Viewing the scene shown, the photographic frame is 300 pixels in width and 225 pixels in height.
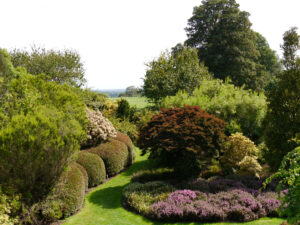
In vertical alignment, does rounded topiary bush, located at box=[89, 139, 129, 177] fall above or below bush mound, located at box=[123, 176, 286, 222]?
above

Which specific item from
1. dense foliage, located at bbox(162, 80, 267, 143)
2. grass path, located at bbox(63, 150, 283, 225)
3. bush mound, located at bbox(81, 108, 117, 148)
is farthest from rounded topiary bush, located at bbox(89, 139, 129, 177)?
dense foliage, located at bbox(162, 80, 267, 143)

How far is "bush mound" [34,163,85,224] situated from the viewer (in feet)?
27.2

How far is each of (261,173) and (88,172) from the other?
7635mm

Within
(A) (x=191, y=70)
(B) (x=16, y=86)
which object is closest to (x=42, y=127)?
(B) (x=16, y=86)

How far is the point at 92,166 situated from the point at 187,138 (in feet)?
14.4

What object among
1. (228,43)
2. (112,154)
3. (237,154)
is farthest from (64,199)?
(228,43)

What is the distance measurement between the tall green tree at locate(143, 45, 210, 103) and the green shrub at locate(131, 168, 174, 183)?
45.3 feet

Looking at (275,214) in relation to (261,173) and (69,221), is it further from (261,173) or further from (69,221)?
(69,221)

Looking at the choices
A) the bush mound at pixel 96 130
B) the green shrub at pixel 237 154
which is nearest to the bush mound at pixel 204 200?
the green shrub at pixel 237 154

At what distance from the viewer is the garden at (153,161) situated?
7.12 metres

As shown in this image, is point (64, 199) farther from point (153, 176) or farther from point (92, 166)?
point (153, 176)

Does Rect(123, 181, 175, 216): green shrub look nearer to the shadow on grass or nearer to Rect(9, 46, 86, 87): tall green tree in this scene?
the shadow on grass

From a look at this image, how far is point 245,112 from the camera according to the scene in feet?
52.5

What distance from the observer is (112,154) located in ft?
42.3
